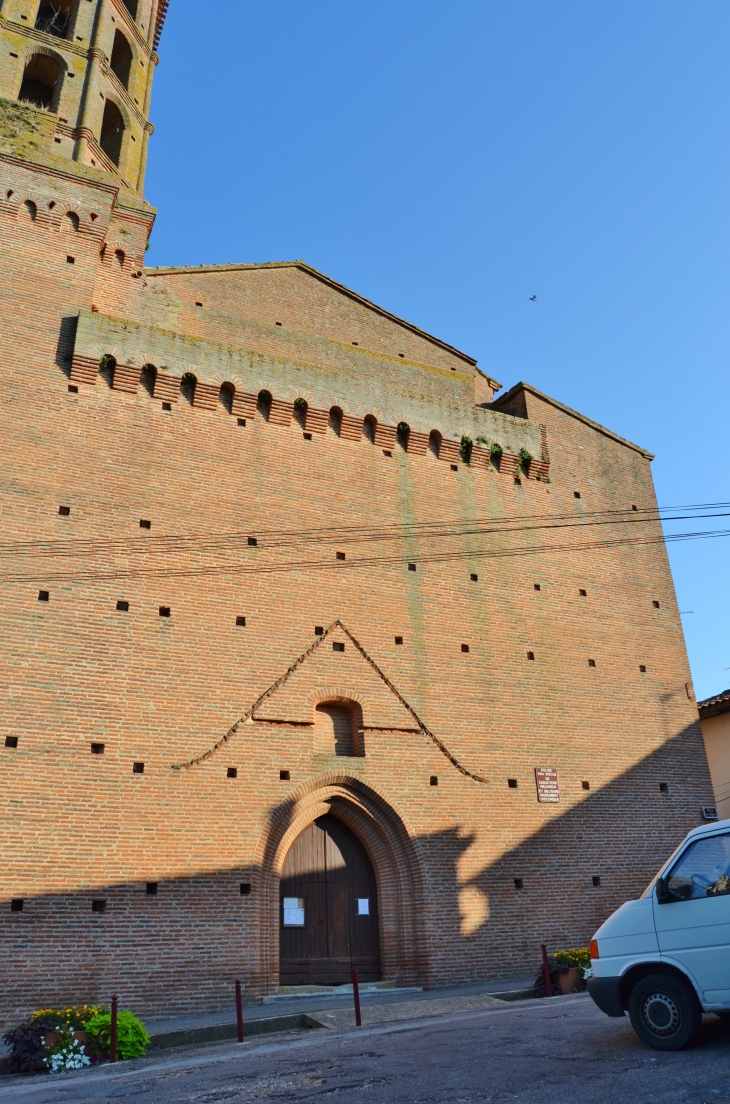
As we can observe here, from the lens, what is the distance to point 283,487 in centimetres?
1571

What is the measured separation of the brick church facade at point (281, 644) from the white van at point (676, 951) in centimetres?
701

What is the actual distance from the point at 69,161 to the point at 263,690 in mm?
10869

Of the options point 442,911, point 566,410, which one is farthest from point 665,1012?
point 566,410

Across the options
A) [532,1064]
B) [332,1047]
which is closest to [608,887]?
[332,1047]

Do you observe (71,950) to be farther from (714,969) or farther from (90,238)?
(90,238)

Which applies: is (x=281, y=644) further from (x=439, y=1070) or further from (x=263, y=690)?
(x=439, y=1070)

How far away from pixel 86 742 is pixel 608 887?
912cm

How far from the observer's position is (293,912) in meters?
13.1

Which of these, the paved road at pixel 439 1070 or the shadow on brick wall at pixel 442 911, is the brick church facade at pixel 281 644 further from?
the paved road at pixel 439 1070

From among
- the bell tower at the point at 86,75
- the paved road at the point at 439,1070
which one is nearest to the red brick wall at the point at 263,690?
the paved road at the point at 439,1070

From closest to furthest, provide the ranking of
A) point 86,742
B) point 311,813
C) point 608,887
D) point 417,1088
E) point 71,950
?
1. point 417,1088
2. point 71,950
3. point 86,742
4. point 311,813
5. point 608,887

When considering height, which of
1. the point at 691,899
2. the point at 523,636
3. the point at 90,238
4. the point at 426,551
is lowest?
the point at 691,899

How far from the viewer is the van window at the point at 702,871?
5.99m

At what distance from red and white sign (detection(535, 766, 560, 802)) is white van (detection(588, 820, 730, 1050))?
29.1 feet
